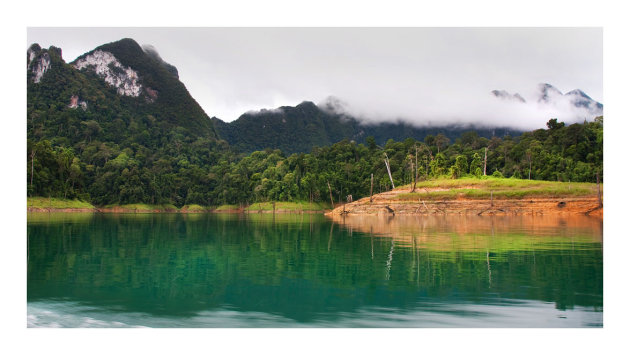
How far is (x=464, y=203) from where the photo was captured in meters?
51.2

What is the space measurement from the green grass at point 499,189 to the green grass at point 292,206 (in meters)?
41.2

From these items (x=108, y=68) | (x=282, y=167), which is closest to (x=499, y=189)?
(x=282, y=167)

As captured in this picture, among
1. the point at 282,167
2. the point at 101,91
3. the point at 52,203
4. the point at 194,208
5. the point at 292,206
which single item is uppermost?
the point at 101,91

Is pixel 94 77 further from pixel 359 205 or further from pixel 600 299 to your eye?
pixel 600 299

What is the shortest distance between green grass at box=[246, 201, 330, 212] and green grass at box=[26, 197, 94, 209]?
1430 inches

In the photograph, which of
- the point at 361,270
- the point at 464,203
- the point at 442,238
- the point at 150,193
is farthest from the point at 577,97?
the point at 361,270

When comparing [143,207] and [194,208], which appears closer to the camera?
[143,207]

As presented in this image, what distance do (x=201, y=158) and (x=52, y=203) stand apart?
260ft

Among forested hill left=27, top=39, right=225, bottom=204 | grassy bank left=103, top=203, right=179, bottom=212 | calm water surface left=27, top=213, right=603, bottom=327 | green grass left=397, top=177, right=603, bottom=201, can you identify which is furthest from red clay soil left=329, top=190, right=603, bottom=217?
grassy bank left=103, top=203, right=179, bottom=212

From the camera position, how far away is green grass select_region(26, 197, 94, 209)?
6919 cm

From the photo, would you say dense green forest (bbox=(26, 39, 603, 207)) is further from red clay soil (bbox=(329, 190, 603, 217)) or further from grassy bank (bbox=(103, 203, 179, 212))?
red clay soil (bbox=(329, 190, 603, 217))

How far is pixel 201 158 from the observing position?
152250 millimetres

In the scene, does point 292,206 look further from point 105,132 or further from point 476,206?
point 105,132

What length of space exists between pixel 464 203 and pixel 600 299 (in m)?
43.1
